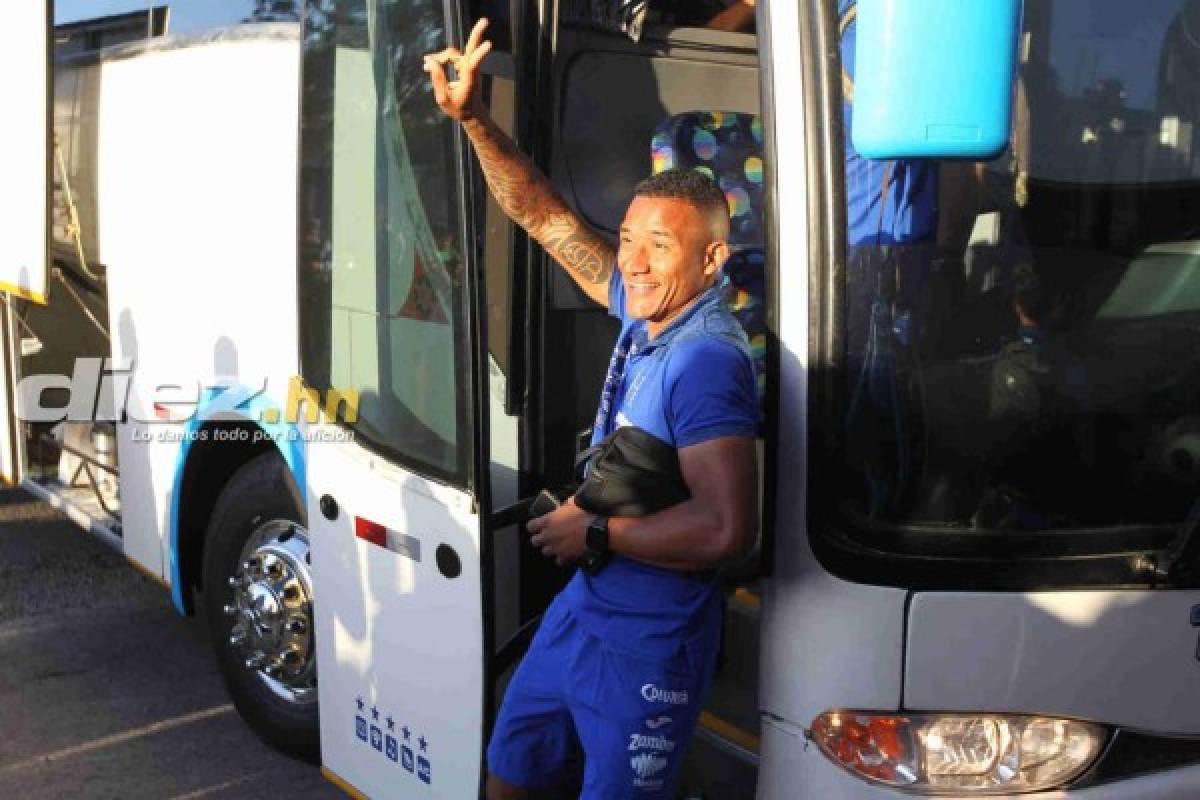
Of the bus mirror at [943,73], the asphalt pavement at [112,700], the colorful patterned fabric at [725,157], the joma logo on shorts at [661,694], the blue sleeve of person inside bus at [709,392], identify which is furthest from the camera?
the asphalt pavement at [112,700]

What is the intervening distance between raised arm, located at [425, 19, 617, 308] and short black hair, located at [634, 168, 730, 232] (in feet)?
1.27

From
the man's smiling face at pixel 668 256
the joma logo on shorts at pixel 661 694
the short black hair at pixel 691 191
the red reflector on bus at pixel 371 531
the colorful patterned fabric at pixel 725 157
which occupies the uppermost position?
the colorful patterned fabric at pixel 725 157

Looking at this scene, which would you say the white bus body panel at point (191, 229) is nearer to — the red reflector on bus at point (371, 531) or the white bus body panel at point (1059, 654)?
the red reflector on bus at point (371, 531)

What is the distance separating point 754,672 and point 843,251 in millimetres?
1350

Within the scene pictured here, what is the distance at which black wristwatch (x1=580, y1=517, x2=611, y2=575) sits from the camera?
7.48 ft

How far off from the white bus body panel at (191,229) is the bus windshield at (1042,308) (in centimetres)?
193

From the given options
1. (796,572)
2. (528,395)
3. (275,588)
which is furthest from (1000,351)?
(275,588)

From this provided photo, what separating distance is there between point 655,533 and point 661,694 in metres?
0.30

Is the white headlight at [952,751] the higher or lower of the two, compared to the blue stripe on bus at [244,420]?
lower

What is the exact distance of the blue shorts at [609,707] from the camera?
7.48 ft

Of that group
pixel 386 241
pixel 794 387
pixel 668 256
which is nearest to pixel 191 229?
pixel 386 241

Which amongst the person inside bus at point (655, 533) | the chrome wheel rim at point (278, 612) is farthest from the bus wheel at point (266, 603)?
the person inside bus at point (655, 533)

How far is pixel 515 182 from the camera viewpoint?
2.65 meters

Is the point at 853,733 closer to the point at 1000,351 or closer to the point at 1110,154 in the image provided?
the point at 1000,351
